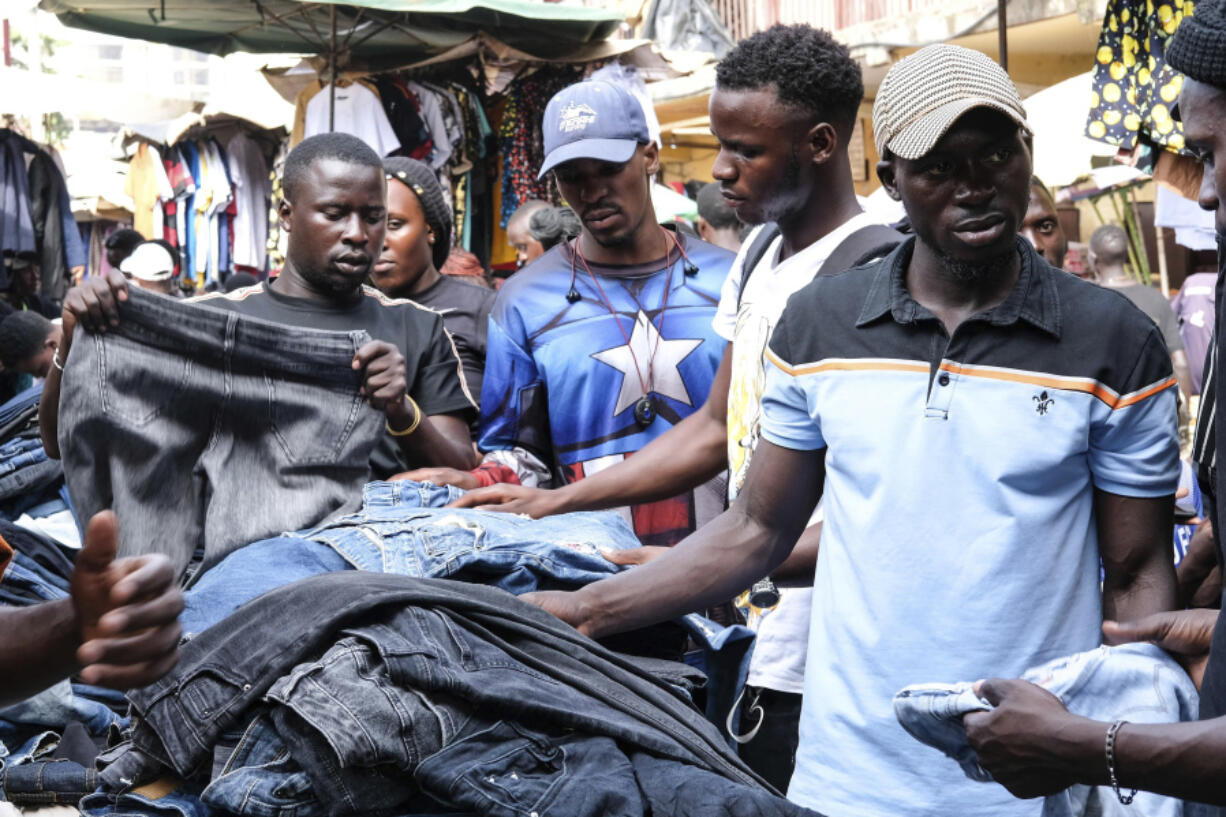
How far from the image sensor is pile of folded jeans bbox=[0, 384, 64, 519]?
4348 millimetres

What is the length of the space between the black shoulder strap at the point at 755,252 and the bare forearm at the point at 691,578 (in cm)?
74

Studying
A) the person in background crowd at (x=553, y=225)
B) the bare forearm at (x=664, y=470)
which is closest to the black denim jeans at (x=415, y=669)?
the bare forearm at (x=664, y=470)

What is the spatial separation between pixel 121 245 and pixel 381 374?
1045 cm

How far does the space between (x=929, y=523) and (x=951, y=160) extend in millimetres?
569

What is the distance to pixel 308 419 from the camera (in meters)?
3.07

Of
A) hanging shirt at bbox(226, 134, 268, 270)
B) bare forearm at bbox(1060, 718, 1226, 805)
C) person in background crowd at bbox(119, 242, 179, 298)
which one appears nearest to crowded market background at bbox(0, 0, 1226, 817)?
bare forearm at bbox(1060, 718, 1226, 805)

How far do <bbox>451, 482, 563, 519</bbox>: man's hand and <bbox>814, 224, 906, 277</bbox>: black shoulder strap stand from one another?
0.77 m

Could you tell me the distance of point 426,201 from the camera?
17.1 ft

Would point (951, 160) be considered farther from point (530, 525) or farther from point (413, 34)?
point (413, 34)

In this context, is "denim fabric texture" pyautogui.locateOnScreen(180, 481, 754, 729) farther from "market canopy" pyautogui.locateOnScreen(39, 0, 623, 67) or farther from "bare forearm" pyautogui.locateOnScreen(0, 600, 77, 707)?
"market canopy" pyautogui.locateOnScreen(39, 0, 623, 67)

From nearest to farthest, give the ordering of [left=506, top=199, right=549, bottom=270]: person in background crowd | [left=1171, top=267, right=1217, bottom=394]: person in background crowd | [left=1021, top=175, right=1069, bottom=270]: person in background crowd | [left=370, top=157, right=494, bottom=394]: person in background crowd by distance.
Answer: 1. [left=370, top=157, right=494, bottom=394]: person in background crowd
2. [left=1021, top=175, right=1069, bottom=270]: person in background crowd
3. [left=506, top=199, right=549, bottom=270]: person in background crowd
4. [left=1171, top=267, right=1217, bottom=394]: person in background crowd

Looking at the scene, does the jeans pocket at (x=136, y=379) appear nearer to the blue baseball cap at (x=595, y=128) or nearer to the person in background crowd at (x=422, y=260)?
the blue baseball cap at (x=595, y=128)

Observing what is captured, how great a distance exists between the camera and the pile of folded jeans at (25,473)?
4348 millimetres

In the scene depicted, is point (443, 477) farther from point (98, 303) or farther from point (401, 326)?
point (98, 303)
